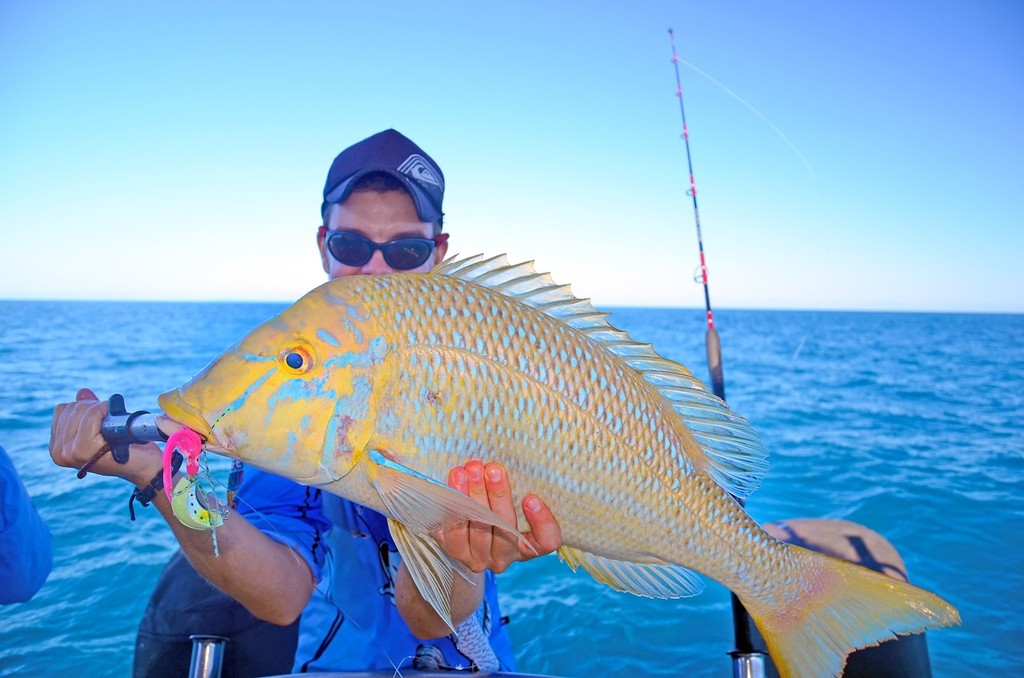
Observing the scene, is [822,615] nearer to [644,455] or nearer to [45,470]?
[644,455]

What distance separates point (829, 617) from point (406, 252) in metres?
2.23

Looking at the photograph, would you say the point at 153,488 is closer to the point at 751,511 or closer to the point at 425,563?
the point at 425,563

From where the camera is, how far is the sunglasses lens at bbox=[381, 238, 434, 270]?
2.74 metres

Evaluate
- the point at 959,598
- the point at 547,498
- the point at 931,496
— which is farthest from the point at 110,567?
the point at 931,496

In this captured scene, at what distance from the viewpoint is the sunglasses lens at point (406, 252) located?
8.98ft

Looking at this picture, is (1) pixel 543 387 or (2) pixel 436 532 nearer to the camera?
(1) pixel 543 387

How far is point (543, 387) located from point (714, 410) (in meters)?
0.66

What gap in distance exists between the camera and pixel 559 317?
1880mm

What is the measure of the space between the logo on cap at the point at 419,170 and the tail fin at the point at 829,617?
2.26 m

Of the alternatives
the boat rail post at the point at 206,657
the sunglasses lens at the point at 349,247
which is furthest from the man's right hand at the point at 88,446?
the sunglasses lens at the point at 349,247

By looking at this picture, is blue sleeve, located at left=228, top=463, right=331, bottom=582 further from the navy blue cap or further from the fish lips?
the navy blue cap

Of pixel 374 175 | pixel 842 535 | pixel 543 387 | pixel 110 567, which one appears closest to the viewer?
pixel 543 387

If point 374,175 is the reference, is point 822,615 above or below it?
below

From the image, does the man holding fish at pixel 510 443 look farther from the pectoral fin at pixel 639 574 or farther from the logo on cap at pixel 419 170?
the logo on cap at pixel 419 170
